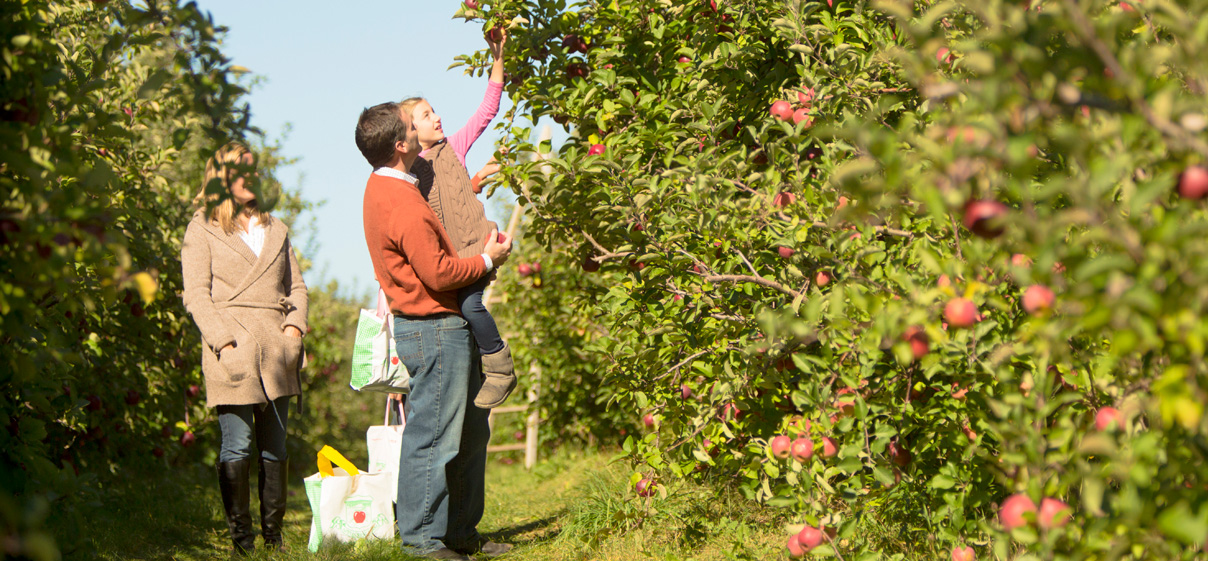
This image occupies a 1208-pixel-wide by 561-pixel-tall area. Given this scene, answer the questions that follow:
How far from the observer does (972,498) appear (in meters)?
2.14

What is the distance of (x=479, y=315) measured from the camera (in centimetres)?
327

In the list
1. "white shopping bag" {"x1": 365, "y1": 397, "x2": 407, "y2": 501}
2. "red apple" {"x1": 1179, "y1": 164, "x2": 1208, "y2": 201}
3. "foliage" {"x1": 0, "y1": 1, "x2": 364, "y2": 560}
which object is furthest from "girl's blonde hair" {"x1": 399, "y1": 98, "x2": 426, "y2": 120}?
"red apple" {"x1": 1179, "y1": 164, "x2": 1208, "y2": 201}

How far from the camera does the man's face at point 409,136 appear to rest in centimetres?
318

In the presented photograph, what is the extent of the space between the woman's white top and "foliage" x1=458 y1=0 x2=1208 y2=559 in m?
1.07

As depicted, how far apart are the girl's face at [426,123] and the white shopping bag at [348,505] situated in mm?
1239

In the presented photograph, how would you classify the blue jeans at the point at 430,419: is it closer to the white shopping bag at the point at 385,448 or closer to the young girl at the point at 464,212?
the young girl at the point at 464,212

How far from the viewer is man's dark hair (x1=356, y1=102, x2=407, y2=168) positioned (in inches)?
123

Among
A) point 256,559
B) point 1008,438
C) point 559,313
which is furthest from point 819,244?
point 559,313

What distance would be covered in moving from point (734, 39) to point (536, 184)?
886 mm

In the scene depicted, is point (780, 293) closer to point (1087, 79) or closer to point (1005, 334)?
point (1005, 334)

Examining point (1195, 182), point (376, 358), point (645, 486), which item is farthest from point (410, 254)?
point (1195, 182)

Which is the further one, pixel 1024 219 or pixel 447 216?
pixel 447 216

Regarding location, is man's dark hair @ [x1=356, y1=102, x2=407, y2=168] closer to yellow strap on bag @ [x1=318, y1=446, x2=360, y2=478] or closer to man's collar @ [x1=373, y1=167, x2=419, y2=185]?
man's collar @ [x1=373, y1=167, x2=419, y2=185]

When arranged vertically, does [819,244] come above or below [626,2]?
below
